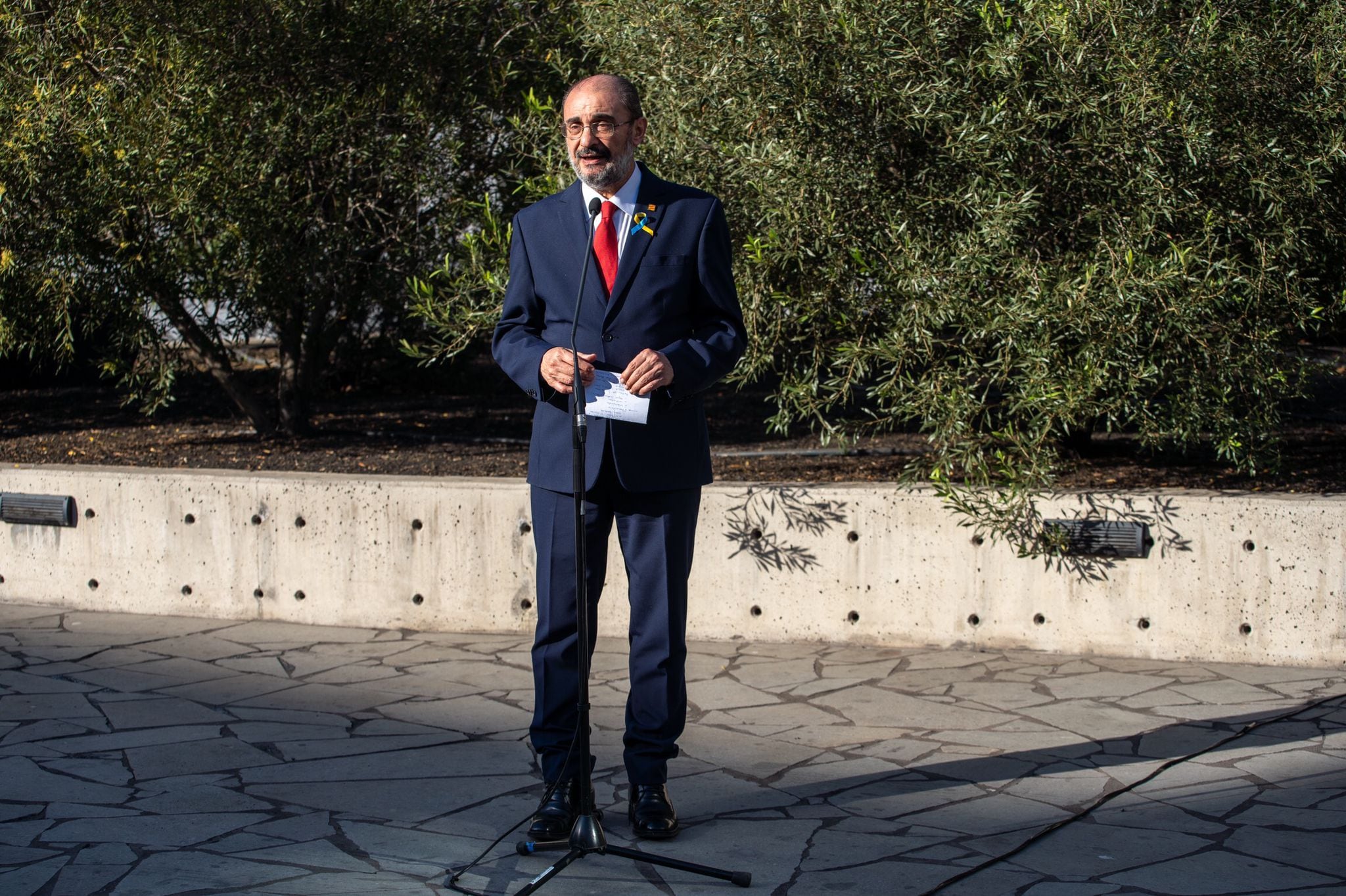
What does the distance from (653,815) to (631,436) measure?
110 cm

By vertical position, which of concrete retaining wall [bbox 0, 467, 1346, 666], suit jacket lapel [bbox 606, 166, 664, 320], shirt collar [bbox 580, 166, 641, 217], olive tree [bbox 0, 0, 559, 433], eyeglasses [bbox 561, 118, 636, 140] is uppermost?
olive tree [bbox 0, 0, 559, 433]

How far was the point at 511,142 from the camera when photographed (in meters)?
8.72

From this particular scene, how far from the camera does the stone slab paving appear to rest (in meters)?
3.99

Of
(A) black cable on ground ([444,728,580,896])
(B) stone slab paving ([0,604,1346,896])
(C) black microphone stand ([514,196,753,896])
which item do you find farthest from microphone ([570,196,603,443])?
(B) stone slab paving ([0,604,1346,896])

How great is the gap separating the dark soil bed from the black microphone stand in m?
3.16

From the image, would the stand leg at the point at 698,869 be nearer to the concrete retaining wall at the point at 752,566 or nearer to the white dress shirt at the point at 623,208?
the white dress shirt at the point at 623,208

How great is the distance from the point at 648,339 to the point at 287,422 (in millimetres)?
6290

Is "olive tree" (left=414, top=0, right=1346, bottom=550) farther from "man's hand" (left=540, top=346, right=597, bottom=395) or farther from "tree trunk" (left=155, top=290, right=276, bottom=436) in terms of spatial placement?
"tree trunk" (left=155, top=290, right=276, bottom=436)

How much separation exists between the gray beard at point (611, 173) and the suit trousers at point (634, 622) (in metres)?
0.82

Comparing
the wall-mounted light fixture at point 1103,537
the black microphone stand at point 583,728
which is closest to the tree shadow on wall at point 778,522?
the wall-mounted light fixture at point 1103,537

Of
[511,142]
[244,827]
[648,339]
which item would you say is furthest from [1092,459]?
[244,827]

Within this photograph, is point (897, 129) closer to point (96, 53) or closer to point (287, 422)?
point (96, 53)

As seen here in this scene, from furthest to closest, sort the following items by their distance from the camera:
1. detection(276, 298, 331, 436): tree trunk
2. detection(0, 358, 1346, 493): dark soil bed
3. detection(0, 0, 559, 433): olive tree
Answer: detection(276, 298, 331, 436): tree trunk → detection(0, 358, 1346, 493): dark soil bed → detection(0, 0, 559, 433): olive tree

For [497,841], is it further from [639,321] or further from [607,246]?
Answer: [607,246]
